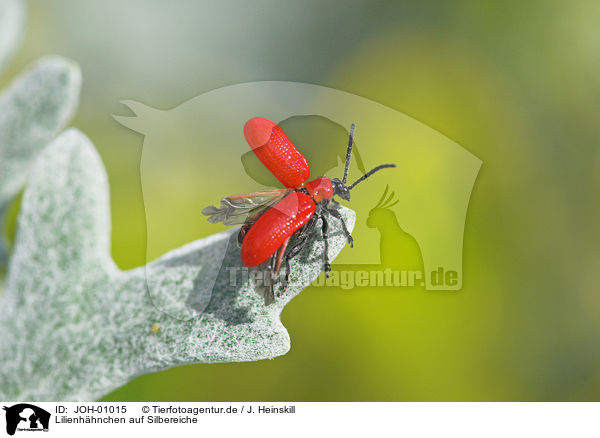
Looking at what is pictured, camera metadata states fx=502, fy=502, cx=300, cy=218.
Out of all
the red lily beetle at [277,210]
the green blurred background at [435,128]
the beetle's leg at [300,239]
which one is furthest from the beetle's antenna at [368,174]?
the green blurred background at [435,128]

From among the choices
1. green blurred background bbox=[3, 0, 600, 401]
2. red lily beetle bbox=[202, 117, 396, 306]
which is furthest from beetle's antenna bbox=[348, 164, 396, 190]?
green blurred background bbox=[3, 0, 600, 401]

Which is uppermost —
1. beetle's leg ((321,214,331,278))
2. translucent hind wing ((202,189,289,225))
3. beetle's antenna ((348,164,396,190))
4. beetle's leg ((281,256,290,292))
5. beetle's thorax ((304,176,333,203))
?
beetle's antenna ((348,164,396,190))

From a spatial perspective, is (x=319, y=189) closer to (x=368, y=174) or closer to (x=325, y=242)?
(x=325, y=242)

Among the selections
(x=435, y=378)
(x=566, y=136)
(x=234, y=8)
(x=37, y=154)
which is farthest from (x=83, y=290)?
(x=566, y=136)

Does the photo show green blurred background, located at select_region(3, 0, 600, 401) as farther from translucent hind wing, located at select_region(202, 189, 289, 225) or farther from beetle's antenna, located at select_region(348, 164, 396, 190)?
translucent hind wing, located at select_region(202, 189, 289, 225)

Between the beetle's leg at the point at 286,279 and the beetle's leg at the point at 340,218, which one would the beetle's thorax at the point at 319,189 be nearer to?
the beetle's leg at the point at 340,218

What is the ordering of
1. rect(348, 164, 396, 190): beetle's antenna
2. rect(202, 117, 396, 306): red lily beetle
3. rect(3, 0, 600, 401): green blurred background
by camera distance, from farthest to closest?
rect(3, 0, 600, 401): green blurred background
rect(348, 164, 396, 190): beetle's antenna
rect(202, 117, 396, 306): red lily beetle

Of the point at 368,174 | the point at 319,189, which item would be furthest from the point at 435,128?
the point at 319,189

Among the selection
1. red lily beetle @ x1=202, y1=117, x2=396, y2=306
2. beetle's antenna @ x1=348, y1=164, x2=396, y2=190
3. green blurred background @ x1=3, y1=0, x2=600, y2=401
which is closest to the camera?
red lily beetle @ x1=202, y1=117, x2=396, y2=306
